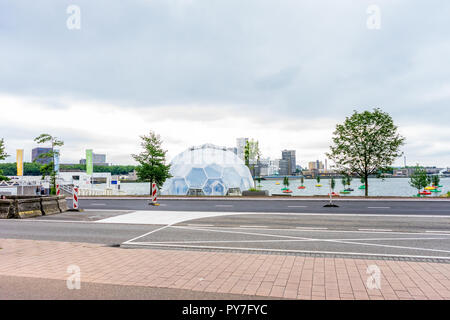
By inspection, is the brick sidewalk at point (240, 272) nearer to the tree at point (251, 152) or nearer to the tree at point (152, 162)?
the tree at point (152, 162)

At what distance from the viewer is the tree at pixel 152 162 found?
32250mm

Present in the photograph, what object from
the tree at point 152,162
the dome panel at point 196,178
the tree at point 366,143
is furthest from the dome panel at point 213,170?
the tree at point 366,143

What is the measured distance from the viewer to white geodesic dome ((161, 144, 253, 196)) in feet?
125

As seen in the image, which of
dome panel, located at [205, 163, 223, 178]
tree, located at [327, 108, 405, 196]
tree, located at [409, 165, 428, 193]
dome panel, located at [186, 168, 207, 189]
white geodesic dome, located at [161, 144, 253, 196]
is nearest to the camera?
tree, located at [327, 108, 405, 196]

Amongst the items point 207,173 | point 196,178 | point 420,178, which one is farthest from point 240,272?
point 420,178

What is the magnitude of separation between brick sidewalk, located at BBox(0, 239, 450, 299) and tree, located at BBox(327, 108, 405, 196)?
2280 centimetres

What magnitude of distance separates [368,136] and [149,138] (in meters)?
21.7

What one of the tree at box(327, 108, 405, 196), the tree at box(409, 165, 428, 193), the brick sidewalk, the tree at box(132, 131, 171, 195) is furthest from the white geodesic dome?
the tree at box(409, 165, 428, 193)

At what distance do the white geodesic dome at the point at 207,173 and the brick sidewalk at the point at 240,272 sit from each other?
98.9 ft

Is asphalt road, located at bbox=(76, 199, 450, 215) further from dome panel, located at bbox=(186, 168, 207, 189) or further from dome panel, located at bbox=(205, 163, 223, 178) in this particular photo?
dome panel, located at bbox=(205, 163, 223, 178)
